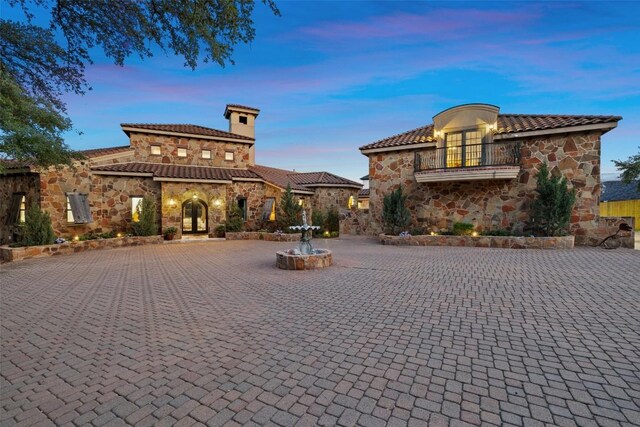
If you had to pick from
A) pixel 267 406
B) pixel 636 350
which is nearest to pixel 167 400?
pixel 267 406

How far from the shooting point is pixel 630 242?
38.3 ft

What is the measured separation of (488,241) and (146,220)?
59.1 ft

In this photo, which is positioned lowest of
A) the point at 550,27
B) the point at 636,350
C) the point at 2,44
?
the point at 636,350

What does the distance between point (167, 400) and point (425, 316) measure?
389 cm

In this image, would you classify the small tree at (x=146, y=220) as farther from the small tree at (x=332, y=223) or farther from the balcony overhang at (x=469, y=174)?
the balcony overhang at (x=469, y=174)

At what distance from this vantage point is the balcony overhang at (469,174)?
1327cm

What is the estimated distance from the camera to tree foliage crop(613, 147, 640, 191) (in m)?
18.2

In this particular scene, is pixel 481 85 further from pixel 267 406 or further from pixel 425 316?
pixel 267 406

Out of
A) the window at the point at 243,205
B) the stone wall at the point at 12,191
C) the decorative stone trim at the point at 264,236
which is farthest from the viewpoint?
the window at the point at 243,205

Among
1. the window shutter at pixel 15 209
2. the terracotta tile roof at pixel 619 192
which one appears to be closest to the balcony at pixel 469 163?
the terracotta tile roof at pixel 619 192

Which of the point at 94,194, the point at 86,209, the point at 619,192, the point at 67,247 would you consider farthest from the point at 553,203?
the point at 619,192

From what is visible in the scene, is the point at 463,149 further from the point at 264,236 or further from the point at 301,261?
the point at 264,236

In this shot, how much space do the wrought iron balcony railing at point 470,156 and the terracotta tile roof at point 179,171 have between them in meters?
11.8

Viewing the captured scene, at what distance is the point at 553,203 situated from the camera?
1214cm
